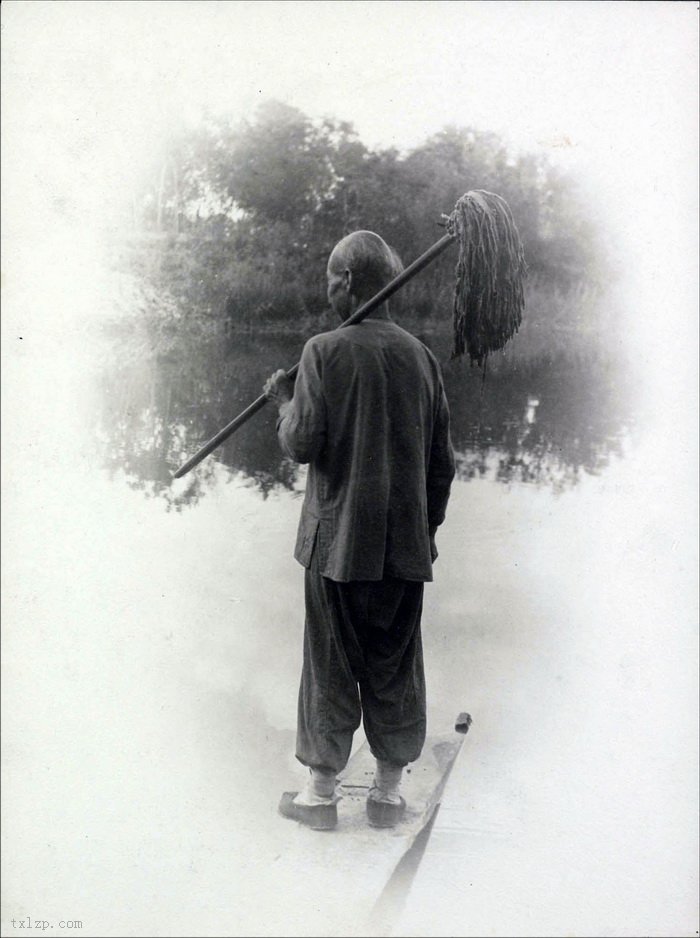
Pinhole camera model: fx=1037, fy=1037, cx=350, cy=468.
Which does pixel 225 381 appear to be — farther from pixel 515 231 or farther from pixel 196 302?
pixel 515 231

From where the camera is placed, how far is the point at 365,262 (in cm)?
354

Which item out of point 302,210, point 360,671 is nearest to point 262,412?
point 302,210

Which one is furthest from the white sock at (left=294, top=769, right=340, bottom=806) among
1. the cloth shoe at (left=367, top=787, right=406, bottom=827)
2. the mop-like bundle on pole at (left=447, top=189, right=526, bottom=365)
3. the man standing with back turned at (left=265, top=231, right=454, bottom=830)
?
the mop-like bundle on pole at (left=447, top=189, right=526, bottom=365)

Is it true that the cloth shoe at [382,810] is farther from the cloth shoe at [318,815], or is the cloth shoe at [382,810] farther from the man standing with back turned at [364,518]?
the cloth shoe at [318,815]

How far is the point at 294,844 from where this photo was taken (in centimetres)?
374

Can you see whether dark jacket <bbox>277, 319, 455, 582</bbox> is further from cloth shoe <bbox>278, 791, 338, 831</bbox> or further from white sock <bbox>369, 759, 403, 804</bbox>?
cloth shoe <bbox>278, 791, 338, 831</bbox>

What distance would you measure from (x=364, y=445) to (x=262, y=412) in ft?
3.85

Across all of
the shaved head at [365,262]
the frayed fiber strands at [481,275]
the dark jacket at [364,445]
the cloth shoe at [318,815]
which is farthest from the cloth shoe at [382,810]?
the shaved head at [365,262]

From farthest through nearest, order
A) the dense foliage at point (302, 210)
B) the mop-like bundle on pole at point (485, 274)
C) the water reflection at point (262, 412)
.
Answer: the water reflection at point (262, 412)
the dense foliage at point (302, 210)
the mop-like bundle on pole at point (485, 274)

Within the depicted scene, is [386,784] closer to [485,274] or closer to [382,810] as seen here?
[382,810]

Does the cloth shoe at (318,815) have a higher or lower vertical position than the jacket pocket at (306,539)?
lower

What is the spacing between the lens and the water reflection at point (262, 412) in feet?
14.7

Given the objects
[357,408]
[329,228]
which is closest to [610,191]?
[329,228]

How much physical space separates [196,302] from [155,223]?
372 millimetres
